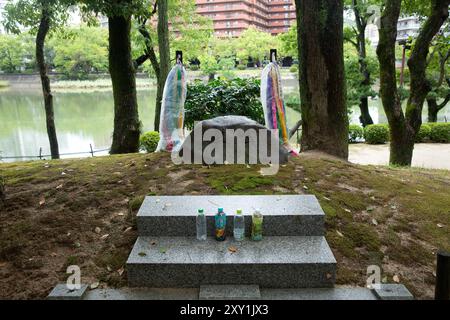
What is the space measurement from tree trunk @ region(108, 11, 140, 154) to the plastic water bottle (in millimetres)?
4965

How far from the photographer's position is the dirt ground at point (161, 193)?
3.17 m

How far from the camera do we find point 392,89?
792 centimetres

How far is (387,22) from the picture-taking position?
7555 millimetres

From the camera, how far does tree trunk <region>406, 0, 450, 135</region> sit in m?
7.49

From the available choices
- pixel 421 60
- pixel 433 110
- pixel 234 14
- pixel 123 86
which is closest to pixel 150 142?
pixel 123 86

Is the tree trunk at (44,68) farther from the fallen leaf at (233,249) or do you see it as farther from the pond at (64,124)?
the fallen leaf at (233,249)

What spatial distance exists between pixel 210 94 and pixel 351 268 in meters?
4.52

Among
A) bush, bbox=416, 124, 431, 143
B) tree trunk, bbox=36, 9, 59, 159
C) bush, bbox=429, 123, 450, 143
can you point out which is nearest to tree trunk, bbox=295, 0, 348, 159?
tree trunk, bbox=36, 9, 59, 159

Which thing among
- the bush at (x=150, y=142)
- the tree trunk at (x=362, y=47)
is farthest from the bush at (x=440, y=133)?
the bush at (x=150, y=142)

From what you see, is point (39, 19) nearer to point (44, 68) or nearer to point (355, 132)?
point (44, 68)

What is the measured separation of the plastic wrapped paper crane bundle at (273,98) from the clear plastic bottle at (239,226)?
2737mm

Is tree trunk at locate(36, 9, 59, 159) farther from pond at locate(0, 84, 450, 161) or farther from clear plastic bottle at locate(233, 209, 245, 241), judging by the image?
clear plastic bottle at locate(233, 209, 245, 241)

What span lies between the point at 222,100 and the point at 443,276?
16.9 feet

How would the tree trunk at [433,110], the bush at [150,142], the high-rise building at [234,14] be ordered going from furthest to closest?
the high-rise building at [234,14]
the tree trunk at [433,110]
the bush at [150,142]
